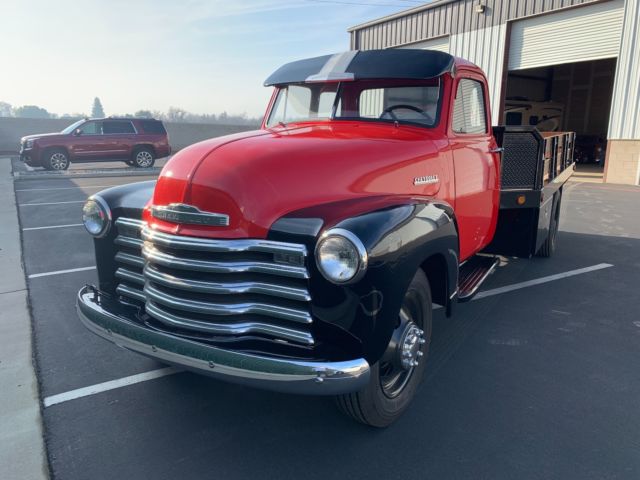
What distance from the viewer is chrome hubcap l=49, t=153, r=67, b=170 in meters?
17.2

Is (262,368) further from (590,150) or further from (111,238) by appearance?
(590,150)

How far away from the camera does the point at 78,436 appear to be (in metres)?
2.73

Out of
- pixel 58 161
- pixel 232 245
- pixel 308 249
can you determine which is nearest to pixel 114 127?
pixel 58 161

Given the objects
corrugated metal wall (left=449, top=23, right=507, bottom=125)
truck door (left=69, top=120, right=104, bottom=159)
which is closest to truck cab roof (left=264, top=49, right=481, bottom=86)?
corrugated metal wall (left=449, top=23, right=507, bottom=125)

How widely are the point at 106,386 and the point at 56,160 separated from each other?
16608 mm

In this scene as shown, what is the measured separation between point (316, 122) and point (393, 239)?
1.78 m

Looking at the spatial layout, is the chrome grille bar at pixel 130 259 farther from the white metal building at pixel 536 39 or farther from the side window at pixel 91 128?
the side window at pixel 91 128

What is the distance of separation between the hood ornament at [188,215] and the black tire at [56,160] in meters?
17.0

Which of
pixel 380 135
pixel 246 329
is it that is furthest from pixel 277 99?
pixel 246 329

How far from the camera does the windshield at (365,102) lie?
364cm

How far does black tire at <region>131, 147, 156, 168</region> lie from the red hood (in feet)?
55.2

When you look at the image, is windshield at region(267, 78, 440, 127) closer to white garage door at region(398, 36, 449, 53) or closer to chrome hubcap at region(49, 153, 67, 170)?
white garage door at region(398, 36, 449, 53)

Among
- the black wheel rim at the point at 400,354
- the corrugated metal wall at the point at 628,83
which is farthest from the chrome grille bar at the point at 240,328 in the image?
the corrugated metal wall at the point at 628,83

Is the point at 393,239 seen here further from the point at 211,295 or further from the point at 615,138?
the point at 615,138
